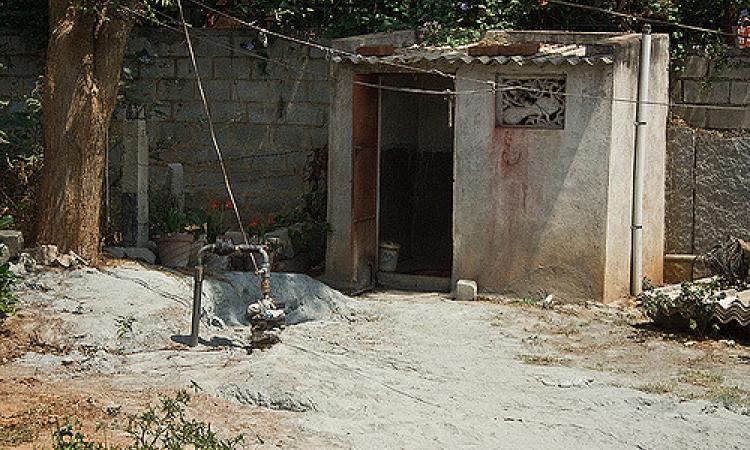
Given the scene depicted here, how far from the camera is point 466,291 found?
1274 centimetres

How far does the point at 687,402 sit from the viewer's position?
349 inches

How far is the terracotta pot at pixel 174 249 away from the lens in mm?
12617

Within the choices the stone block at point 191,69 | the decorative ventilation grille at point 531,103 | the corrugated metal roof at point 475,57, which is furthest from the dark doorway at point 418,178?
the stone block at point 191,69

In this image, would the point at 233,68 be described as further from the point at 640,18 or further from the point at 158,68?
the point at 640,18

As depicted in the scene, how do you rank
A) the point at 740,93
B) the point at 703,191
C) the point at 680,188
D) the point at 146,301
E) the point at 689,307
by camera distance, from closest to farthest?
the point at 146,301, the point at 689,307, the point at 740,93, the point at 703,191, the point at 680,188

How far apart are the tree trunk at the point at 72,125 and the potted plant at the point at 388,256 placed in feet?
11.9

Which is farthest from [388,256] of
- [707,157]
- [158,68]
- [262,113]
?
[158,68]

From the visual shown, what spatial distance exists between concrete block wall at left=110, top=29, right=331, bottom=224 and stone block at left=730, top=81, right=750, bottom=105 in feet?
14.9

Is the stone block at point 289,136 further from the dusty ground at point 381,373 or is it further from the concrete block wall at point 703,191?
the concrete block wall at point 703,191

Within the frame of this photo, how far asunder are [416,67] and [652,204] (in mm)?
2815

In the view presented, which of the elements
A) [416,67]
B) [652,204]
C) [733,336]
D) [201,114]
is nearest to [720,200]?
[652,204]

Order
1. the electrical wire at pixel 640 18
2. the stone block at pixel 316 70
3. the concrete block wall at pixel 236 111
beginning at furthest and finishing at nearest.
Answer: the concrete block wall at pixel 236 111 → the stone block at pixel 316 70 → the electrical wire at pixel 640 18

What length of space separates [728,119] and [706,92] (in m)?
0.37

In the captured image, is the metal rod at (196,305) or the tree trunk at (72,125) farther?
the tree trunk at (72,125)
